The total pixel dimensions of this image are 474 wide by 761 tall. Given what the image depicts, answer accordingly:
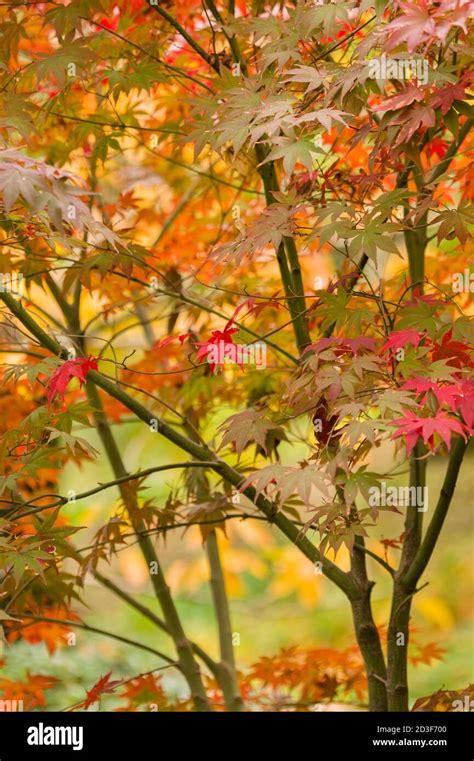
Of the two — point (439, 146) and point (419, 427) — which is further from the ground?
point (439, 146)

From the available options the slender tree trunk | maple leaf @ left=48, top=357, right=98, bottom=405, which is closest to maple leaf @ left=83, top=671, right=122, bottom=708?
the slender tree trunk

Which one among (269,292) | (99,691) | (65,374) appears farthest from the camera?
(269,292)

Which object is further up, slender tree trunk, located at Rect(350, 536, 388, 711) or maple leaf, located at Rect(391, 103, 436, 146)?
maple leaf, located at Rect(391, 103, 436, 146)

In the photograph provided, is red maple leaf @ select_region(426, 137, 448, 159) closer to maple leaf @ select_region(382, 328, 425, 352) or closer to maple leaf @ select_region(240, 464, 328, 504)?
maple leaf @ select_region(382, 328, 425, 352)

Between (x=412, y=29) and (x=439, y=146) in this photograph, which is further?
(x=439, y=146)

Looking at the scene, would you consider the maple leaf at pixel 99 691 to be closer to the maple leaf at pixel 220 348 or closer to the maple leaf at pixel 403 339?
the maple leaf at pixel 220 348

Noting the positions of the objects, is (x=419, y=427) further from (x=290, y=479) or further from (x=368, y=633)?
(x=368, y=633)

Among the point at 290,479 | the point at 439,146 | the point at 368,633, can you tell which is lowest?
the point at 368,633

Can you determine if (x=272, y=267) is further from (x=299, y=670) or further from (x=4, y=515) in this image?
(x=4, y=515)

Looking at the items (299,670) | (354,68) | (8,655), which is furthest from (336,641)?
(354,68)

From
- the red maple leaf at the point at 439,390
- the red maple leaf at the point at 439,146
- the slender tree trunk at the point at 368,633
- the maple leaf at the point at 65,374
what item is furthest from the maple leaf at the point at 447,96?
the slender tree trunk at the point at 368,633

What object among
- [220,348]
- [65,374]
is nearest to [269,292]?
[220,348]
